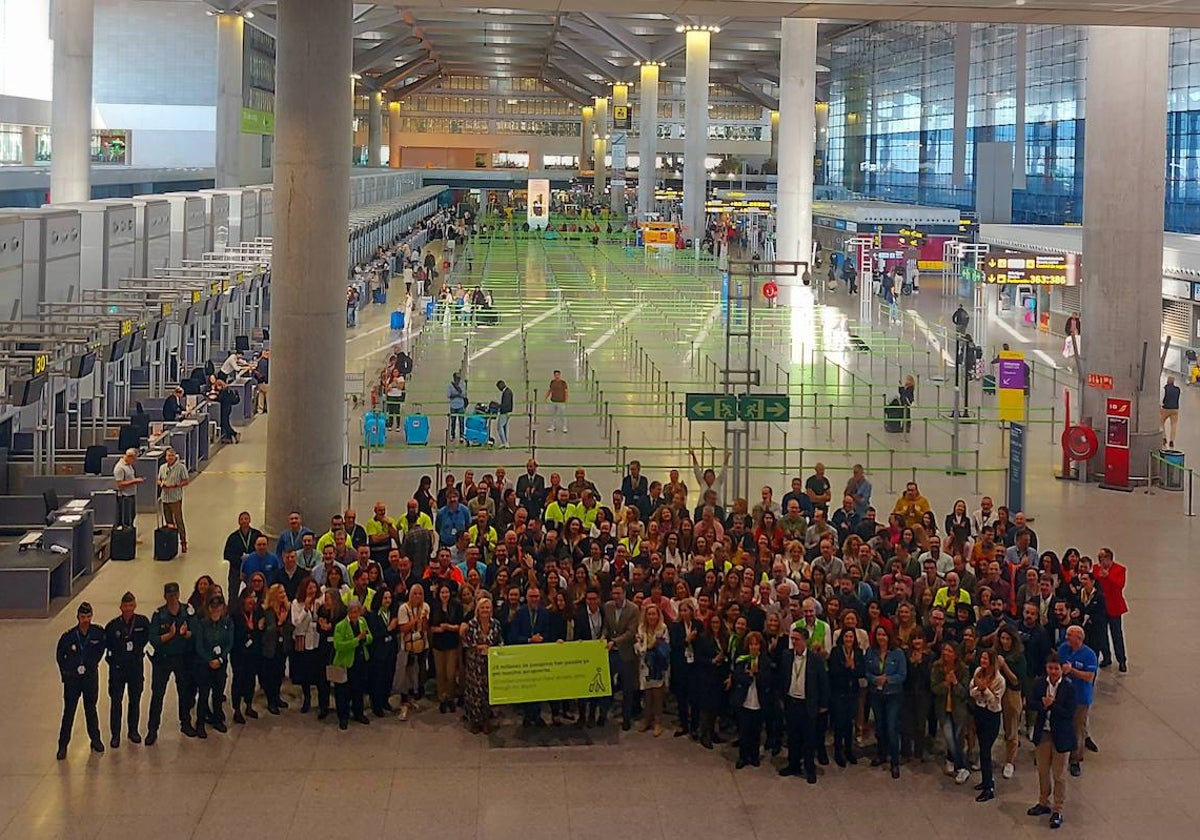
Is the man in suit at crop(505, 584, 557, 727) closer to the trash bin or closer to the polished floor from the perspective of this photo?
the polished floor

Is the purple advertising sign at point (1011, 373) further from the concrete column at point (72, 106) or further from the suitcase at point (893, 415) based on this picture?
the concrete column at point (72, 106)

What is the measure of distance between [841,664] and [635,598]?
1662 mm

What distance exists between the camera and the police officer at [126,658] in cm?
1000

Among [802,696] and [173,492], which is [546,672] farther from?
[173,492]

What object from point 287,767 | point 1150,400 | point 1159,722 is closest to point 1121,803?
point 1159,722

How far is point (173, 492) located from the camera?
16.1 m

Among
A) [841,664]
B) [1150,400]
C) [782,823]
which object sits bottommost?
[782,823]

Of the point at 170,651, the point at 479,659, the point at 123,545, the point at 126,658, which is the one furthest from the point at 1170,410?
the point at 126,658

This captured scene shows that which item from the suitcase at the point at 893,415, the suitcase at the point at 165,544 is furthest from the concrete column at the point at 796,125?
the suitcase at the point at 165,544

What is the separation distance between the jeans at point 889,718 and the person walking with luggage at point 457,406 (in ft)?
42.9

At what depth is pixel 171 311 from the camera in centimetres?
2280

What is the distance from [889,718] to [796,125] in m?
37.9

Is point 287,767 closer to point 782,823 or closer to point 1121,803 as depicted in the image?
point 782,823

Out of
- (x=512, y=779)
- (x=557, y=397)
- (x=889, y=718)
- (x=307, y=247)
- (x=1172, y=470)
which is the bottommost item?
→ (x=512, y=779)
